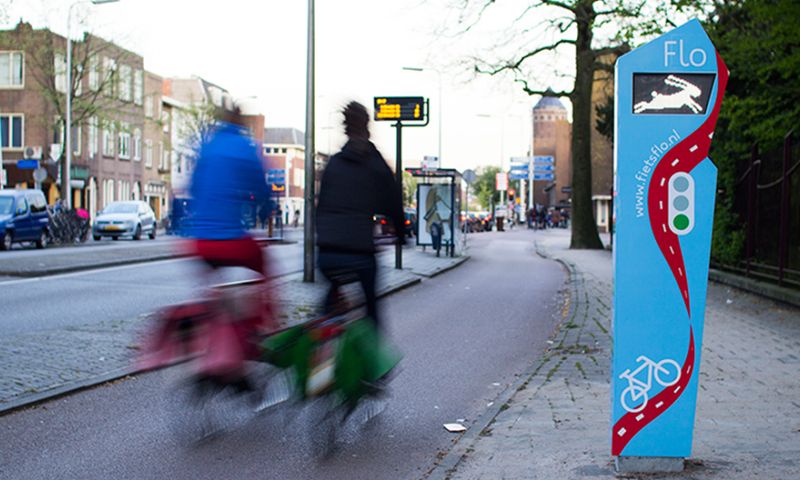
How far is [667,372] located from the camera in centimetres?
459

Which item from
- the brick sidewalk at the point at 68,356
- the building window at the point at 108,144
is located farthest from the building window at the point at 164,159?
the brick sidewalk at the point at 68,356

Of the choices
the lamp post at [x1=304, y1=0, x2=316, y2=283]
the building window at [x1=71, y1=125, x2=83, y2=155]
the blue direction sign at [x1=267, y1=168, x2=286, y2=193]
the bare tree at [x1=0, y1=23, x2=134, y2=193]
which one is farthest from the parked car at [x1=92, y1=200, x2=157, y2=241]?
the lamp post at [x1=304, y1=0, x2=316, y2=283]

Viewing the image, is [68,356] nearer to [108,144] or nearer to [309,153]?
[309,153]

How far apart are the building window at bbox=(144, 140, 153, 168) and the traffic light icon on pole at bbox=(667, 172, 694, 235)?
67.7 meters

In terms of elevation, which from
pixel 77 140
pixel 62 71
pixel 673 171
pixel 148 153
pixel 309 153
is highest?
pixel 62 71

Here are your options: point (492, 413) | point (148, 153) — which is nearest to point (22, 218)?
point (492, 413)

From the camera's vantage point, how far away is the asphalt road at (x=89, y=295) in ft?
36.7

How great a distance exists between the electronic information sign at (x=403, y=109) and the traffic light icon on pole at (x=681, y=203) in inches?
621

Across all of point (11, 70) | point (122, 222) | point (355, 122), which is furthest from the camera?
point (11, 70)

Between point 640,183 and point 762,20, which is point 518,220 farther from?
point 640,183

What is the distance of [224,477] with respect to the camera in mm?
4996

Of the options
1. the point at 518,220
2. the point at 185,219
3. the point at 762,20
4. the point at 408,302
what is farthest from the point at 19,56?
the point at 518,220

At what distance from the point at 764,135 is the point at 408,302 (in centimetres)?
594

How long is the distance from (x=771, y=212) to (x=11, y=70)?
4906 cm
